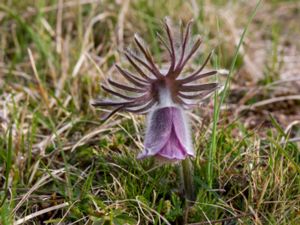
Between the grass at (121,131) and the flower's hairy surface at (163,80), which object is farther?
the grass at (121,131)

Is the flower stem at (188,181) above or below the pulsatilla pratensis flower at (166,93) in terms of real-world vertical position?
below

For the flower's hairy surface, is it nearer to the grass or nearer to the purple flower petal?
the purple flower petal

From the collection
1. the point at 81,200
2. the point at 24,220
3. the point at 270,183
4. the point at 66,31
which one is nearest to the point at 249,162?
the point at 270,183

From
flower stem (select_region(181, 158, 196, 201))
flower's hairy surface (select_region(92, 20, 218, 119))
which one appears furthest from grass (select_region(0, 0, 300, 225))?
flower's hairy surface (select_region(92, 20, 218, 119))

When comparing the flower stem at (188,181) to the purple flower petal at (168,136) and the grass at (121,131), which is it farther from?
the purple flower petal at (168,136)

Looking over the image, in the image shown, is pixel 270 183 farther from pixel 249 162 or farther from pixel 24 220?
pixel 24 220

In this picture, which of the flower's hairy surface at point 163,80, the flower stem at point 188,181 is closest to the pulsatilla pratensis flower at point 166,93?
the flower's hairy surface at point 163,80
